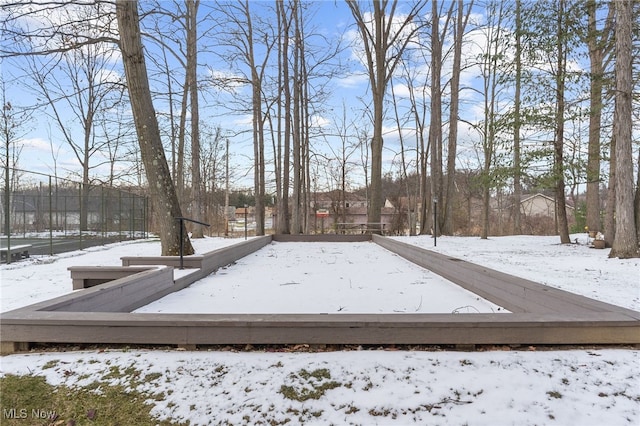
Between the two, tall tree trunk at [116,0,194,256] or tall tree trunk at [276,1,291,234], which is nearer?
tall tree trunk at [116,0,194,256]

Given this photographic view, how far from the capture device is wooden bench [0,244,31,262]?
24.8 feet

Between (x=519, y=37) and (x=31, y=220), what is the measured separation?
45.5 feet

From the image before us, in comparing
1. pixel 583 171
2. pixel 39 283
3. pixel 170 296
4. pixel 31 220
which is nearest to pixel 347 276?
pixel 170 296

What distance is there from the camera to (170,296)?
4508 mm

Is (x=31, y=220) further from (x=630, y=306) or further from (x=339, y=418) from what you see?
(x=630, y=306)

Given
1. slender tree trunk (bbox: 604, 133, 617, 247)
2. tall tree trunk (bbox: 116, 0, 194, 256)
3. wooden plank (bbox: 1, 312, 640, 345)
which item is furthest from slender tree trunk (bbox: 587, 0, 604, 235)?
tall tree trunk (bbox: 116, 0, 194, 256)

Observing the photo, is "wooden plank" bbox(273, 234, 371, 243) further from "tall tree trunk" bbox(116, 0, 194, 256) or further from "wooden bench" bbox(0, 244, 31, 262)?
"tall tree trunk" bbox(116, 0, 194, 256)

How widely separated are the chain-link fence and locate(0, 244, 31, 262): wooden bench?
0.03 m

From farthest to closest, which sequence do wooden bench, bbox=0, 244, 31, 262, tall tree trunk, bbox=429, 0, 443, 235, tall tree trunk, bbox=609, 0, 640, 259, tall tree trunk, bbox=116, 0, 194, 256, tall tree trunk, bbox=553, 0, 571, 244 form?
tall tree trunk, bbox=429, 0, 443, 235 → tall tree trunk, bbox=553, 0, 571, 244 → wooden bench, bbox=0, 244, 31, 262 → tall tree trunk, bbox=609, 0, 640, 259 → tall tree trunk, bbox=116, 0, 194, 256

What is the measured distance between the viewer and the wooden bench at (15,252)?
24.8 ft

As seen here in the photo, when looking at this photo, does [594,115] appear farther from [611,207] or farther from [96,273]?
[96,273]

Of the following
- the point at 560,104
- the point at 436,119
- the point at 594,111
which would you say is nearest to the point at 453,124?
the point at 436,119

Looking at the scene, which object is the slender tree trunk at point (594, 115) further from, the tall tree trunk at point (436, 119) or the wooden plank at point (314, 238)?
the wooden plank at point (314, 238)

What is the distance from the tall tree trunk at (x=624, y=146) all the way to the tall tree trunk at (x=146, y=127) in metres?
7.68
